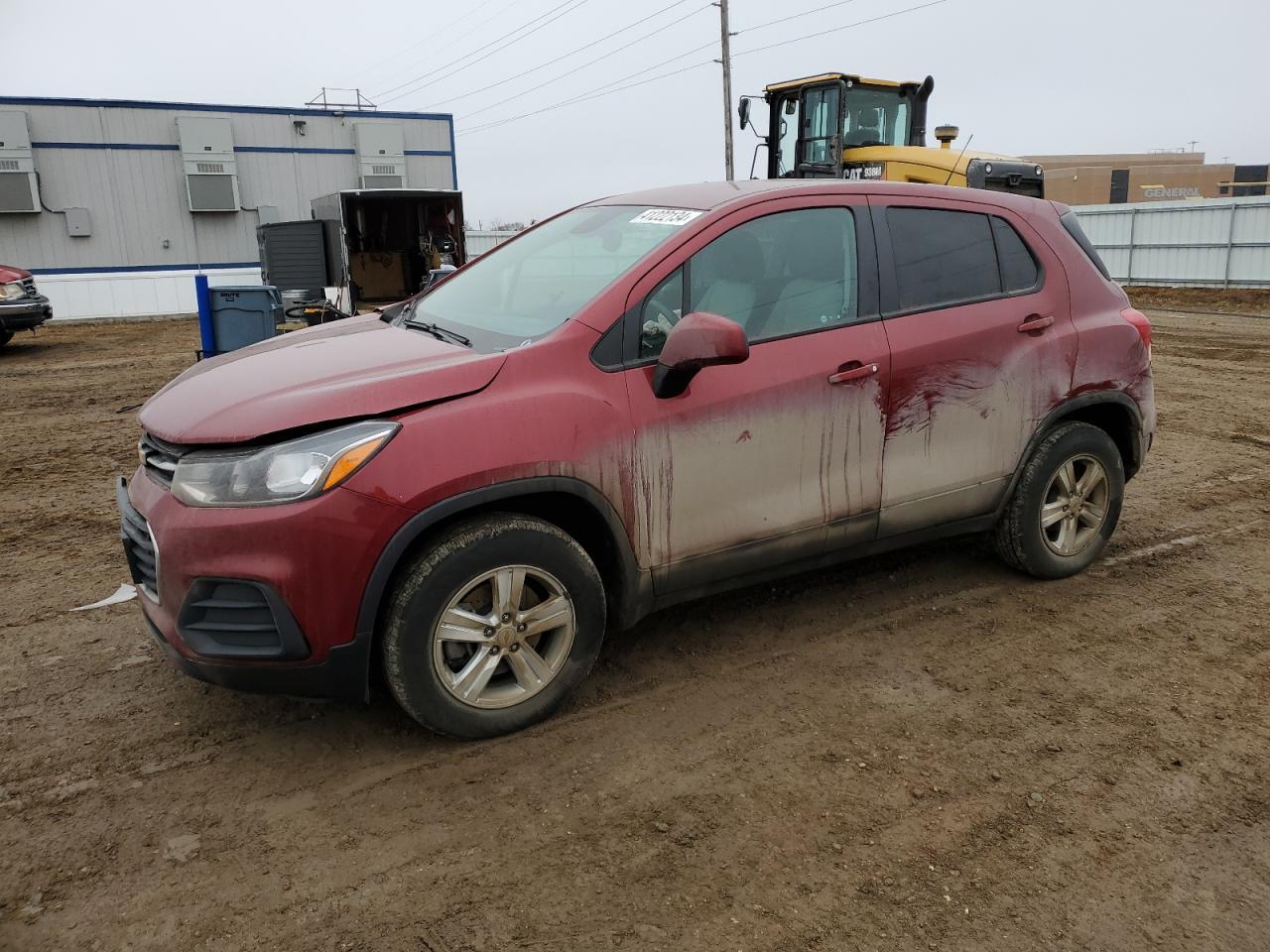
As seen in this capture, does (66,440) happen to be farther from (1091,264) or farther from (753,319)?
(1091,264)

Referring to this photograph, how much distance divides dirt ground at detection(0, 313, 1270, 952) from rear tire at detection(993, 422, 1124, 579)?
15cm

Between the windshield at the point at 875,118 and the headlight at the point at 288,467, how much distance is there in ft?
35.7

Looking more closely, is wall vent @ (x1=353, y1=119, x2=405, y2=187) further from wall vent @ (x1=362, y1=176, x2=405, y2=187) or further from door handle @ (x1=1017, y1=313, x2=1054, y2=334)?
door handle @ (x1=1017, y1=313, x2=1054, y2=334)

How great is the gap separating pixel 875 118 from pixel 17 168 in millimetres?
22219

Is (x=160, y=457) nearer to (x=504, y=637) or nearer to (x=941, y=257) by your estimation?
(x=504, y=637)

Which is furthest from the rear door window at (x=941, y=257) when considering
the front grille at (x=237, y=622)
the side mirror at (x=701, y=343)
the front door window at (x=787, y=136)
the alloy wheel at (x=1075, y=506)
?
the front door window at (x=787, y=136)

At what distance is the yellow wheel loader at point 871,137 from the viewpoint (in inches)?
464

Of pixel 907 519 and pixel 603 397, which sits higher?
pixel 603 397

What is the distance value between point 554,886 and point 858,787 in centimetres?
102

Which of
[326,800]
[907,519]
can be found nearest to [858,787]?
[907,519]

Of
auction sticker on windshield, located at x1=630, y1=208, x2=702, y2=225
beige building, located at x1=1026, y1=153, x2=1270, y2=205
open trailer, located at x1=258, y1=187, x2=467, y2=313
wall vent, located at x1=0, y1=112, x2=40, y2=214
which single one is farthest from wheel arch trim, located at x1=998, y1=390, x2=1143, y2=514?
beige building, located at x1=1026, y1=153, x2=1270, y2=205

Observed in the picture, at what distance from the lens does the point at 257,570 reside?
2.79 meters

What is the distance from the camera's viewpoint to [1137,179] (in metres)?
48.5

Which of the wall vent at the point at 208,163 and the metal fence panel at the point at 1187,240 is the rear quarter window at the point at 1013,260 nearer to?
the metal fence panel at the point at 1187,240
